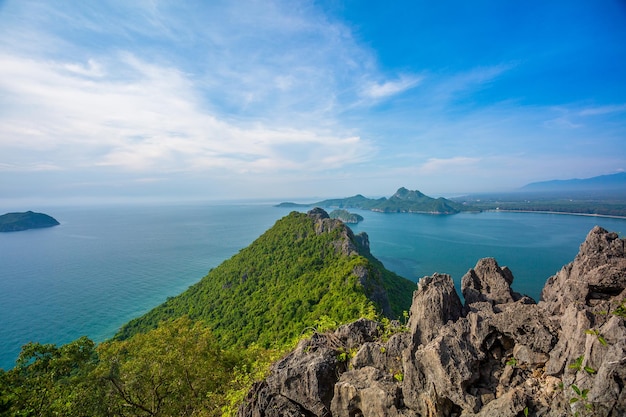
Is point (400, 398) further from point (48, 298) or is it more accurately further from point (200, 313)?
point (48, 298)

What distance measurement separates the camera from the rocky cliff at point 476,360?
13.6 ft

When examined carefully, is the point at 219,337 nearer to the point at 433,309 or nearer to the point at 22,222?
the point at 433,309

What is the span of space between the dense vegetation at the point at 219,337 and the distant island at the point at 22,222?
542 ft

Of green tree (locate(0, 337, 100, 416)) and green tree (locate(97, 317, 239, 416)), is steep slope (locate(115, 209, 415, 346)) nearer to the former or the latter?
green tree (locate(97, 317, 239, 416))

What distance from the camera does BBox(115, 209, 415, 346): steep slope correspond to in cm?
2578

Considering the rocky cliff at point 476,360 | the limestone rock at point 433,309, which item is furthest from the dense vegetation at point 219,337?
the limestone rock at point 433,309

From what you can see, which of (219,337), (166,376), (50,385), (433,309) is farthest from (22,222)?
(433,309)

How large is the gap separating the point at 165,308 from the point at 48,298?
34.4 metres

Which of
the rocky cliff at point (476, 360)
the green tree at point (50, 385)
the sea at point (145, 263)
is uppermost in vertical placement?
the rocky cliff at point (476, 360)

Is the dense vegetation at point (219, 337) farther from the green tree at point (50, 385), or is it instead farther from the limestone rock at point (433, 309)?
the limestone rock at point (433, 309)

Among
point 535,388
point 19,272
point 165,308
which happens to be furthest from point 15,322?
point 535,388

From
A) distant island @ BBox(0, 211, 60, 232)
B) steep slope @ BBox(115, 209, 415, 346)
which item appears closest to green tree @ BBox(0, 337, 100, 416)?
steep slope @ BBox(115, 209, 415, 346)

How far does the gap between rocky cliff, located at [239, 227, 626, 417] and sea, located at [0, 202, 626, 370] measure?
47.2 meters

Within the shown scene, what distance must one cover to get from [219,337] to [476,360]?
2817 cm
